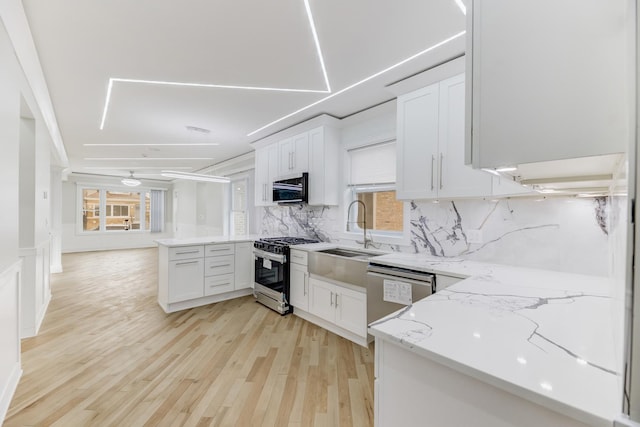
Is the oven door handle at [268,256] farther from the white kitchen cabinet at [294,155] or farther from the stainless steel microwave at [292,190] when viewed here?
the white kitchen cabinet at [294,155]

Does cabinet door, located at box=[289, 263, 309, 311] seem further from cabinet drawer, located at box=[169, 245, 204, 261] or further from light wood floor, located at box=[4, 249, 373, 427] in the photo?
cabinet drawer, located at box=[169, 245, 204, 261]

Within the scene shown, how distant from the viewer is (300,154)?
385cm

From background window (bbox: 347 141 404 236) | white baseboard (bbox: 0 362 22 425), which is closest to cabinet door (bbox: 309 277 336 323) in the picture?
background window (bbox: 347 141 404 236)

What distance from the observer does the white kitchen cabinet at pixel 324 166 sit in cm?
353

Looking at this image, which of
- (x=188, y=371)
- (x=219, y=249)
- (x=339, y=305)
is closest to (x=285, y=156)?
(x=219, y=249)

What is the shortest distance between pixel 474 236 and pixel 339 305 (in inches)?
58.3

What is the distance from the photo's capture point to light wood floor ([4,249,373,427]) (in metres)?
1.82

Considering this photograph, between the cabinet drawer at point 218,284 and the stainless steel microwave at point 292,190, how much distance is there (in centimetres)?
138

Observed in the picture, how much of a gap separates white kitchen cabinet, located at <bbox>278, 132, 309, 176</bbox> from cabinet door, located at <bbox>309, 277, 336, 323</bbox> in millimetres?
1543

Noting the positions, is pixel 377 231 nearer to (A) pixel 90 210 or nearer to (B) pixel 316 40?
(B) pixel 316 40

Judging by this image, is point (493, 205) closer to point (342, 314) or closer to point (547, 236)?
point (547, 236)

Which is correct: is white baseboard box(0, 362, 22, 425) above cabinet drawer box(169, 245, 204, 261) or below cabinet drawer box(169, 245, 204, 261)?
below

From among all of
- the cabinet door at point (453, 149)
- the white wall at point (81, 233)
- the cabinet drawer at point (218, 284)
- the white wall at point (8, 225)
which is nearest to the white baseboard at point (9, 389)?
the white wall at point (8, 225)

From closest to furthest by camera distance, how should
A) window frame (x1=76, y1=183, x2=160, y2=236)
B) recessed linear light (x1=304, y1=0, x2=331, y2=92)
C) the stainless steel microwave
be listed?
recessed linear light (x1=304, y1=0, x2=331, y2=92), the stainless steel microwave, window frame (x1=76, y1=183, x2=160, y2=236)
